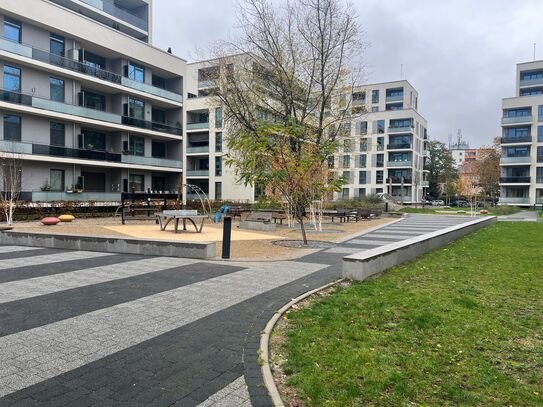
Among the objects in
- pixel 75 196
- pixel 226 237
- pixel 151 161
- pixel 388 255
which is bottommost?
pixel 388 255

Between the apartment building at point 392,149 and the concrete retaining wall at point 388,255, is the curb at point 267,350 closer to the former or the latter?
the concrete retaining wall at point 388,255

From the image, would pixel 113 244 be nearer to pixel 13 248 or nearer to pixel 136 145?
pixel 13 248

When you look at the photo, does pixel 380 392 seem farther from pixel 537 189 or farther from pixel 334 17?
pixel 537 189

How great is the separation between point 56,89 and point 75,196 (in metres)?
8.20

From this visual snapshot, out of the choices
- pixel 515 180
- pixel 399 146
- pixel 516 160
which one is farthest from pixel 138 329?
pixel 399 146

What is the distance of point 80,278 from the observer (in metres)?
7.86

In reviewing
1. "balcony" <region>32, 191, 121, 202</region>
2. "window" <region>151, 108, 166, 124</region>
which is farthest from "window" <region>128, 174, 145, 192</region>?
"window" <region>151, 108, 166, 124</region>

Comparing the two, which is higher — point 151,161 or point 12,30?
point 12,30

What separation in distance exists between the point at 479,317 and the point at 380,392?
2780 millimetres

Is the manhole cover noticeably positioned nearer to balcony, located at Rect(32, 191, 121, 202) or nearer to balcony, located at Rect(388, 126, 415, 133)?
balcony, located at Rect(32, 191, 121, 202)

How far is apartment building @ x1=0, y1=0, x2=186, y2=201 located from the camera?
27.4m

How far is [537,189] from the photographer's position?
60.2m

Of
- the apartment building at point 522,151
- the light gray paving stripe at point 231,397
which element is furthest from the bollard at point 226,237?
the apartment building at point 522,151

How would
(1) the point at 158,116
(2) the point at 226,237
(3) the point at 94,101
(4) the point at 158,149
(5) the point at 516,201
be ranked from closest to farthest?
(2) the point at 226,237, (3) the point at 94,101, (1) the point at 158,116, (4) the point at 158,149, (5) the point at 516,201
